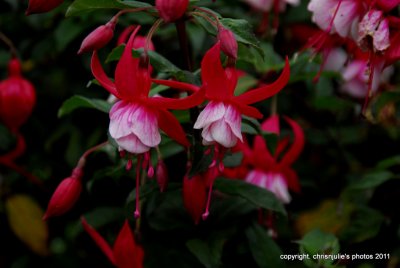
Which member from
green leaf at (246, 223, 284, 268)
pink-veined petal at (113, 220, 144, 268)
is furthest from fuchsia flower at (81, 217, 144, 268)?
green leaf at (246, 223, 284, 268)

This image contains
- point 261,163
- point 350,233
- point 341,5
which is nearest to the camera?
point 341,5

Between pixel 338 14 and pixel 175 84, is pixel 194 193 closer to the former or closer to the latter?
pixel 175 84

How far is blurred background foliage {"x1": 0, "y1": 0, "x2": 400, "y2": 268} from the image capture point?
3.60 ft

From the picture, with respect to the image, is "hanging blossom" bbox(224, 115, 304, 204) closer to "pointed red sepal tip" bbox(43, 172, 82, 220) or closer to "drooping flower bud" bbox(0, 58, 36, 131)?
"pointed red sepal tip" bbox(43, 172, 82, 220)

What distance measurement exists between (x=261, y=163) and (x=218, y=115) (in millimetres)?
352

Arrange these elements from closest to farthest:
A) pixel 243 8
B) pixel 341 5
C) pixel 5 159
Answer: pixel 341 5 → pixel 5 159 → pixel 243 8

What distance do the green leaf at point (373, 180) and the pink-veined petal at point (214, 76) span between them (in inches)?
19.3

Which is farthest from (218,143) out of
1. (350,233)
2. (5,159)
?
(5,159)

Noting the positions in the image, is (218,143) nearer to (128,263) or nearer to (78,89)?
(128,263)

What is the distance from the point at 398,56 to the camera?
0.85m

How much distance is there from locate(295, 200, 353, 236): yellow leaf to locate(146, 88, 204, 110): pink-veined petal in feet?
2.04

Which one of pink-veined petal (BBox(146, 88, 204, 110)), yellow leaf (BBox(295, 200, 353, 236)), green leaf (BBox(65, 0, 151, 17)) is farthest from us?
yellow leaf (BBox(295, 200, 353, 236))

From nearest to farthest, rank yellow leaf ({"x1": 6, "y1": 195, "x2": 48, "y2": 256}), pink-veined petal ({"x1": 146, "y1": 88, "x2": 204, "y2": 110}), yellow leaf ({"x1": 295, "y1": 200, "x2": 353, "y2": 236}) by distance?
pink-veined petal ({"x1": 146, "y1": 88, "x2": 204, "y2": 110})
yellow leaf ({"x1": 295, "y1": 200, "x2": 353, "y2": 236})
yellow leaf ({"x1": 6, "y1": 195, "x2": 48, "y2": 256})

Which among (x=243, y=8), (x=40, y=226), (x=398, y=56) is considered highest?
(x=398, y=56)
